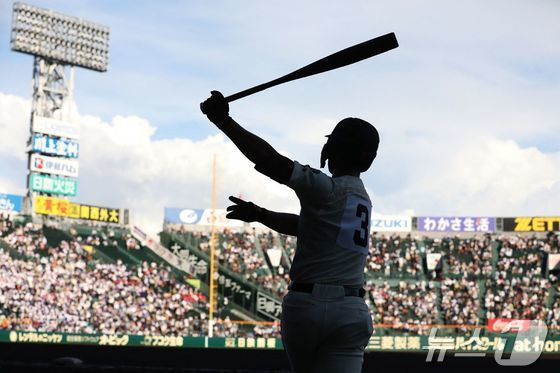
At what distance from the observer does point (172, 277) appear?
43.2m

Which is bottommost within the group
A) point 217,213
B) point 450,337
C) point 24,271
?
point 450,337

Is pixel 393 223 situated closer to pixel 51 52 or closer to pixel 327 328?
pixel 51 52

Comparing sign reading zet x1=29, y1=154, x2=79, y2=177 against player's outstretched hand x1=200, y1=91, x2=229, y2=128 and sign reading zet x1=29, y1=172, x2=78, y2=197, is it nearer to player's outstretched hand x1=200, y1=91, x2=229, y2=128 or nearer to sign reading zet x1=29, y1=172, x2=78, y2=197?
sign reading zet x1=29, y1=172, x2=78, y2=197

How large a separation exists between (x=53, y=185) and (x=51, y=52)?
849 cm

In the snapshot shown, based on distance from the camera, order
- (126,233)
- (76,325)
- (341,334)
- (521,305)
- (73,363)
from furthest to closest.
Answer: (126,233) < (521,305) < (76,325) < (73,363) < (341,334)

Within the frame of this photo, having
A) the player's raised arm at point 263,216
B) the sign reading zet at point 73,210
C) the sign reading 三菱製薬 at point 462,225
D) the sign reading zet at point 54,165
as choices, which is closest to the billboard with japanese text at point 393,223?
the sign reading 三菱製薬 at point 462,225

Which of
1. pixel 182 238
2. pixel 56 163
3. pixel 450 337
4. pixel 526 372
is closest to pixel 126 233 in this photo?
pixel 182 238

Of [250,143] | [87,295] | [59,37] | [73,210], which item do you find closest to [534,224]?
[87,295]

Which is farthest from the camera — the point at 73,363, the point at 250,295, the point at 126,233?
the point at 126,233

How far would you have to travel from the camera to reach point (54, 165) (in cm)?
5172

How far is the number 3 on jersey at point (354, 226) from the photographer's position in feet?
13.5

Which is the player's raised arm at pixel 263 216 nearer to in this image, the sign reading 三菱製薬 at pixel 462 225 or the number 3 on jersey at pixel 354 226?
the number 3 on jersey at pixel 354 226

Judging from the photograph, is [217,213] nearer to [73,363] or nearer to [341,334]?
[73,363]

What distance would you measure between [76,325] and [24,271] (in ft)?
13.4
